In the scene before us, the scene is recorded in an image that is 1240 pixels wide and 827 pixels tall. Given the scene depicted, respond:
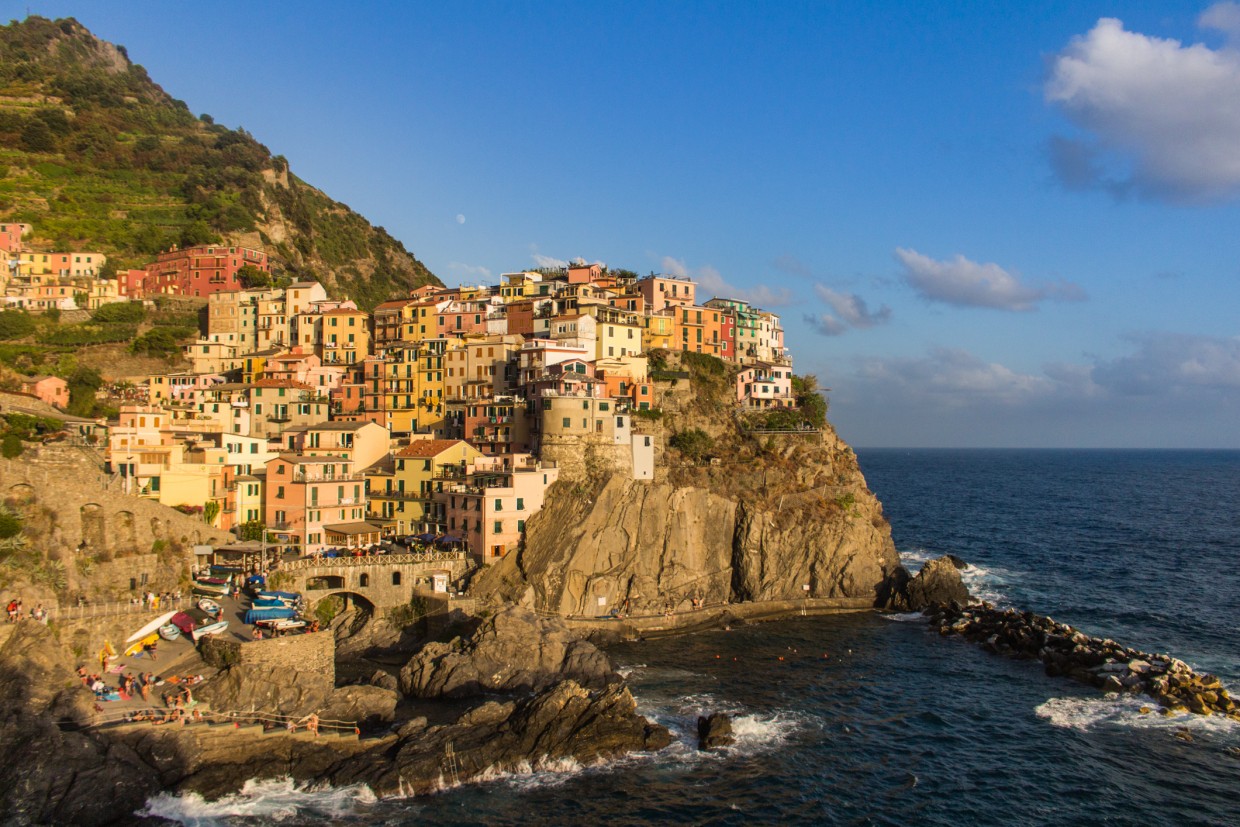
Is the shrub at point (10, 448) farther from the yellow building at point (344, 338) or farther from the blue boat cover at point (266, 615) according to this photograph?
the yellow building at point (344, 338)

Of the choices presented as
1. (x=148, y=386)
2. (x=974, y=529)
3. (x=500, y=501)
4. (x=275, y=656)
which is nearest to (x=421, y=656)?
(x=275, y=656)

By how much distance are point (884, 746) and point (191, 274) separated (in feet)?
287

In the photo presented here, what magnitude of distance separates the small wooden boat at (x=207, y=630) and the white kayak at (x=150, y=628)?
1.45m

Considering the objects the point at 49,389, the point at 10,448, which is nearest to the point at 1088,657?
the point at 10,448

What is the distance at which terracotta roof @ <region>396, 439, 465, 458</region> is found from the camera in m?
66.1

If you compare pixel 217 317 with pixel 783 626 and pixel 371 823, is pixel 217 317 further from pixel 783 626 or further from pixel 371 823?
pixel 371 823

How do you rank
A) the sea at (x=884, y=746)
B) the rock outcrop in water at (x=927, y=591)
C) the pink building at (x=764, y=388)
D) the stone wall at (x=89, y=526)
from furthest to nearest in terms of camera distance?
the pink building at (x=764, y=388), the rock outcrop in water at (x=927, y=591), the stone wall at (x=89, y=526), the sea at (x=884, y=746)

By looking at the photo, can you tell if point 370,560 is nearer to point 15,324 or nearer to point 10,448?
point 10,448

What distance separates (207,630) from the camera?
42.5 metres

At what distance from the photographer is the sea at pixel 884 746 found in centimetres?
3400

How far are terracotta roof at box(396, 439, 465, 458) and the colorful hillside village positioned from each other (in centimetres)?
19

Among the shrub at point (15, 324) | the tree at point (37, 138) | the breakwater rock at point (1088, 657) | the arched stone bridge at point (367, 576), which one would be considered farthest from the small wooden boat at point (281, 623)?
the tree at point (37, 138)

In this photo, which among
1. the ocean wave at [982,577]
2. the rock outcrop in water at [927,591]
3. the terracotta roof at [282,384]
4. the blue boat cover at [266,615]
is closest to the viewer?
the blue boat cover at [266,615]

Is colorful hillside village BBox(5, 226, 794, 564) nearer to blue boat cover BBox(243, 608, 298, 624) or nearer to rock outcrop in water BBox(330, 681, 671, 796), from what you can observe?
blue boat cover BBox(243, 608, 298, 624)
